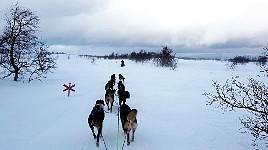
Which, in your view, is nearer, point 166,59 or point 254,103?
point 254,103

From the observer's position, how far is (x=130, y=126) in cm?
773

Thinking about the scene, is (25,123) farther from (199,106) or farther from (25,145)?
(199,106)

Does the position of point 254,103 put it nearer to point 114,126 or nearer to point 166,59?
point 114,126

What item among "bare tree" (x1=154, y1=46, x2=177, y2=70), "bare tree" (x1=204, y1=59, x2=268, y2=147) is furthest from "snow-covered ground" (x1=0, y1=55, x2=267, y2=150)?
"bare tree" (x1=154, y1=46, x2=177, y2=70)

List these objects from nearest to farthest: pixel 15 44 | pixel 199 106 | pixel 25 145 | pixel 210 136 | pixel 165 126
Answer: pixel 25 145 < pixel 210 136 < pixel 165 126 < pixel 199 106 < pixel 15 44

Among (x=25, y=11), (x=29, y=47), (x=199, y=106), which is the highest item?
(x=25, y=11)

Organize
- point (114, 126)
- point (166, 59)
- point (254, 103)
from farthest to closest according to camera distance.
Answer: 1. point (166, 59)
2. point (114, 126)
3. point (254, 103)

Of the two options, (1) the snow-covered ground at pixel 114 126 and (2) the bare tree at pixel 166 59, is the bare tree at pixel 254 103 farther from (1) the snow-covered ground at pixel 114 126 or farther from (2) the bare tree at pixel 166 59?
(2) the bare tree at pixel 166 59

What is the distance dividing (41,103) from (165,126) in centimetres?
709

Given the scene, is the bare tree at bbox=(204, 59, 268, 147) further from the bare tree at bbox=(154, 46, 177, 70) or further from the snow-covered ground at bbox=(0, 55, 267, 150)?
the bare tree at bbox=(154, 46, 177, 70)

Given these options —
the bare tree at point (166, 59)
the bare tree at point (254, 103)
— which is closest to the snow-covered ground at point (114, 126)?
the bare tree at point (254, 103)

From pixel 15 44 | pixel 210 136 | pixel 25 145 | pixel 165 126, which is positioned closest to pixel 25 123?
pixel 25 145

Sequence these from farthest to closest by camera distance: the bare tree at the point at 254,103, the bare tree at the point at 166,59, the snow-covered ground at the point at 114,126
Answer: the bare tree at the point at 166,59
the snow-covered ground at the point at 114,126
the bare tree at the point at 254,103

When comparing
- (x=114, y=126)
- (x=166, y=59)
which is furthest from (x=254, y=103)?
(x=166, y=59)
